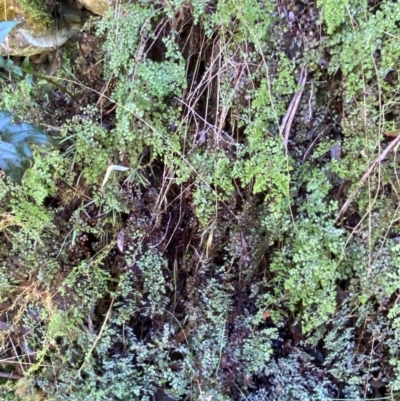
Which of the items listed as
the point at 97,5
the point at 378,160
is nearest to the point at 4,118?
the point at 97,5

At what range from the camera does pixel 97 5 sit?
56.2 inches

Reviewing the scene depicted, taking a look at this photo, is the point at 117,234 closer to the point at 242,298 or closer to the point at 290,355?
the point at 242,298

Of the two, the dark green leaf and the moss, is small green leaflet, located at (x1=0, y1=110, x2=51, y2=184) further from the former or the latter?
the moss

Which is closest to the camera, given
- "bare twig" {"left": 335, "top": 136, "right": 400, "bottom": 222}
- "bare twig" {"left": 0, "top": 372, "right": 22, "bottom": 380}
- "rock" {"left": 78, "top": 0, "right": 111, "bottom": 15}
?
"bare twig" {"left": 335, "top": 136, "right": 400, "bottom": 222}

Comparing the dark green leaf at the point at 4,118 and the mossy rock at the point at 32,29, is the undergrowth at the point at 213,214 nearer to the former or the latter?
the mossy rock at the point at 32,29

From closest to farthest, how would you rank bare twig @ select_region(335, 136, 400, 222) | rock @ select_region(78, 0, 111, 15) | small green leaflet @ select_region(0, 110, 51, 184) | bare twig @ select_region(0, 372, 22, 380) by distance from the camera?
small green leaflet @ select_region(0, 110, 51, 184) → bare twig @ select_region(335, 136, 400, 222) → rock @ select_region(78, 0, 111, 15) → bare twig @ select_region(0, 372, 22, 380)

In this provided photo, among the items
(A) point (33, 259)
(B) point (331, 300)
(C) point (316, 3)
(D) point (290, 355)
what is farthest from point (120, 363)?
(C) point (316, 3)

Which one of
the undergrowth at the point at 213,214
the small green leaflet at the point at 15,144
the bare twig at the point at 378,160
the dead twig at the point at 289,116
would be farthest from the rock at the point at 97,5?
the bare twig at the point at 378,160

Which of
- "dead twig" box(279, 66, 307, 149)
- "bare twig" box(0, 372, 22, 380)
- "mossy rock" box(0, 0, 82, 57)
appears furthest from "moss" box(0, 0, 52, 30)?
"bare twig" box(0, 372, 22, 380)

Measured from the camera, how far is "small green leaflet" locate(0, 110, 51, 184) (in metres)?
1.06

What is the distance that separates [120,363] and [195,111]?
908mm

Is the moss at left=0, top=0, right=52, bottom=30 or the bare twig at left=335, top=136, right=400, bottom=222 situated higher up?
the moss at left=0, top=0, right=52, bottom=30

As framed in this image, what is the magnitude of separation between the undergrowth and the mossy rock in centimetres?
11

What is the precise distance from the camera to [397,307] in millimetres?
1362
